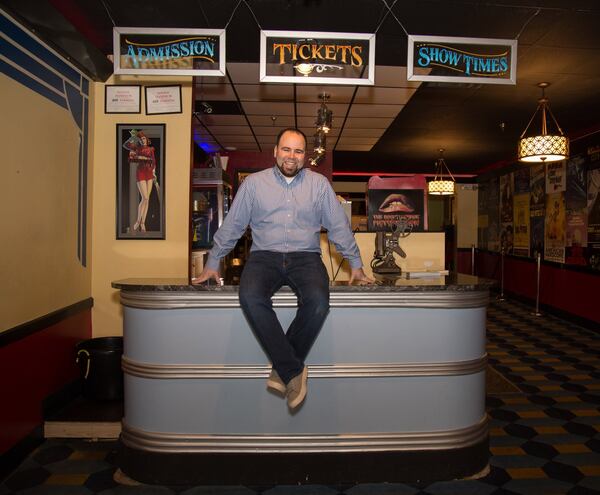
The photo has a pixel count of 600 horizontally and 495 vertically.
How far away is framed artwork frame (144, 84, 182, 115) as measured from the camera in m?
4.45

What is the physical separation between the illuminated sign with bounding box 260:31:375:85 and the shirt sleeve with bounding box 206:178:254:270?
82 cm

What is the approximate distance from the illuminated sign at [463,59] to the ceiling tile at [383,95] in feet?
8.91

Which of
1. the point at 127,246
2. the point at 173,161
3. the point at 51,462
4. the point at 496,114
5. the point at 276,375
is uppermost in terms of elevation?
the point at 496,114

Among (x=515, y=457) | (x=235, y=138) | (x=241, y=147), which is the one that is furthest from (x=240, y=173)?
(x=515, y=457)

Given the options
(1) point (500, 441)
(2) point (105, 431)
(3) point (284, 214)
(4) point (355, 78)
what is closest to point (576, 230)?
(1) point (500, 441)

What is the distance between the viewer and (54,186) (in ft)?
12.3

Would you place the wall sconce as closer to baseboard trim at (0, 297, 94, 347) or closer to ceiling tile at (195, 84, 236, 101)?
ceiling tile at (195, 84, 236, 101)

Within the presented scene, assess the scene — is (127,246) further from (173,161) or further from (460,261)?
(460,261)

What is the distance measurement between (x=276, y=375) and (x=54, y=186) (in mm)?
2182

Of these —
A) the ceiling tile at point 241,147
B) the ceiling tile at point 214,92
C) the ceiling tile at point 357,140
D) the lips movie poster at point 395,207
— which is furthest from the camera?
the ceiling tile at point 241,147

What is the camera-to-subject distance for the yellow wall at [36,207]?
3.14 m

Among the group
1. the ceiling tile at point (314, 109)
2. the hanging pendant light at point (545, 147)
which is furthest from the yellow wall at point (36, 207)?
the hanging pendant light at point (545, 147)

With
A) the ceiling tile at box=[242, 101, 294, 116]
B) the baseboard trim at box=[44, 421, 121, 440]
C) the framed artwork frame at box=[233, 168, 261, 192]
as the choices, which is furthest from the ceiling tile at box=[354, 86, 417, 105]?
the baseboard trim at box=[44, 421, 121, 440]

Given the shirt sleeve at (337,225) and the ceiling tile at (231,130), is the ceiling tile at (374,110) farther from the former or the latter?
the shirt sleeve at (337,225)
